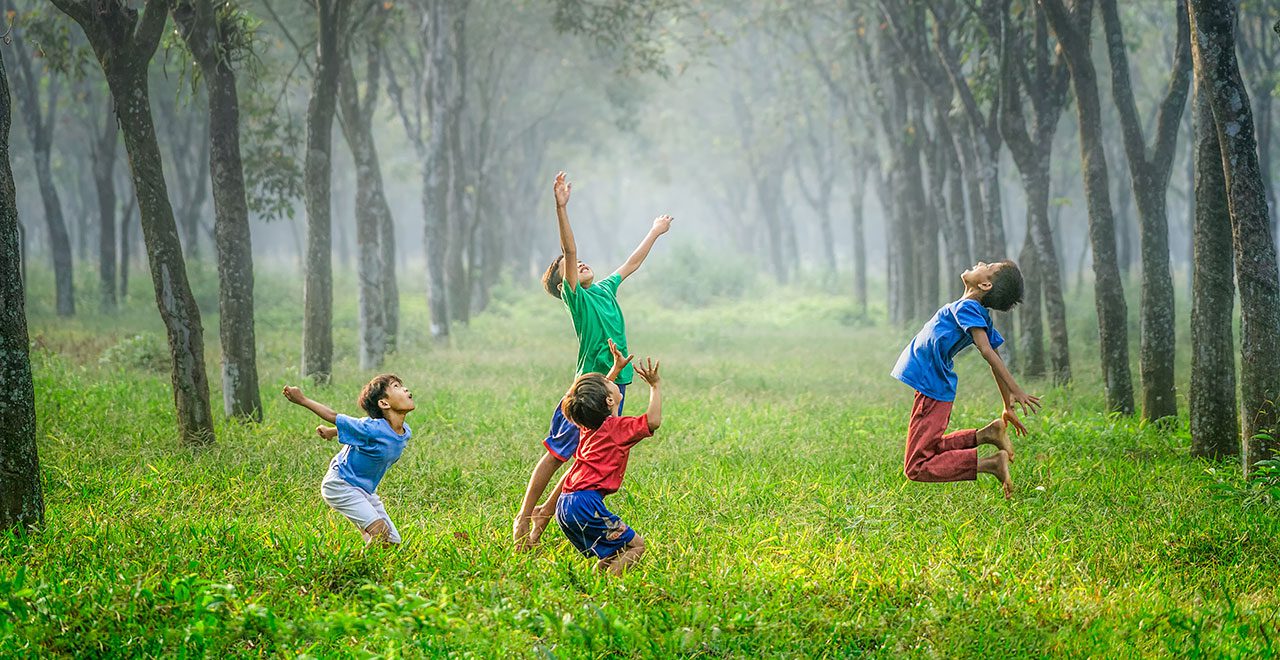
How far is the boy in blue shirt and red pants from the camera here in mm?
6266

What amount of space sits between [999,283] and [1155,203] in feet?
15.6

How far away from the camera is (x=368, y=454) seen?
5461mm

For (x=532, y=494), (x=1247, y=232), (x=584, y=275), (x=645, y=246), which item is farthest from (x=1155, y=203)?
(x=532, y=494)

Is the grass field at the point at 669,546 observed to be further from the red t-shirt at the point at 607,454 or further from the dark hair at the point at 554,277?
the dark hair at the point at 554,277

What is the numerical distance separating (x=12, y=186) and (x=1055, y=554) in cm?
608

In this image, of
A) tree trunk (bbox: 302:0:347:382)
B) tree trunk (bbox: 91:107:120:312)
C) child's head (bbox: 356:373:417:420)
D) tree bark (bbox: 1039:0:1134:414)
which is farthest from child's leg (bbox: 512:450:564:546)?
tree trunk (bbox: 91:107:120:312)

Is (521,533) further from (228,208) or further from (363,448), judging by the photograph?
(228,208)

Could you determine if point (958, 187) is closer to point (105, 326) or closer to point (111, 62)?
point (111, 62)

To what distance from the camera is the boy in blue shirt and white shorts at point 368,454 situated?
17.7ft

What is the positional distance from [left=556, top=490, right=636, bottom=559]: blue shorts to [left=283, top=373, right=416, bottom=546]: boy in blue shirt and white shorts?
40.2 inches

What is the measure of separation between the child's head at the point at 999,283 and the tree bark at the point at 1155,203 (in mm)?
3623

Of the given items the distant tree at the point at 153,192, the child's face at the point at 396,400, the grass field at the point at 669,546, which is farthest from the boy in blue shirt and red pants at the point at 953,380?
the distant tree at the point at 153,192

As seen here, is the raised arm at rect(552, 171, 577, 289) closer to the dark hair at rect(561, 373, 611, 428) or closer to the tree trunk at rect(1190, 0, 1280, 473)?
the dark hair at rect(561, 373, 611, 428)

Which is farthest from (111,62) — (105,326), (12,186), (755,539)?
(105,326)
